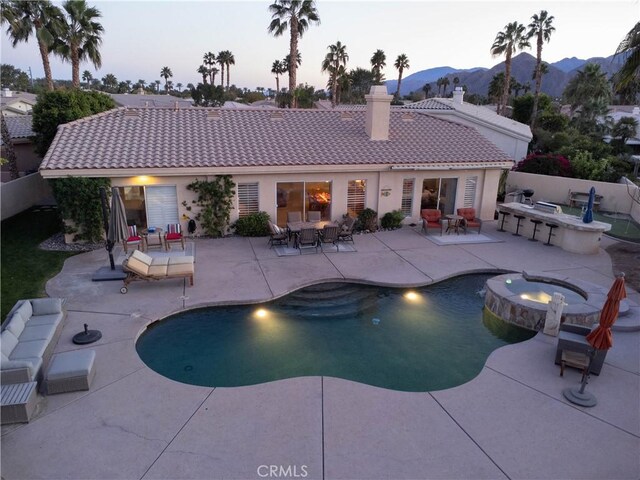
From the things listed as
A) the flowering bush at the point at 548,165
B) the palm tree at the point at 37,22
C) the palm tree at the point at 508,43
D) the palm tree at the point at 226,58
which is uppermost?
the palm tree at the point at 226,58

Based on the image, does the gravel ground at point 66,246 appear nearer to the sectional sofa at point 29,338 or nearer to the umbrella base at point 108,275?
the umbrella base at point 108,275

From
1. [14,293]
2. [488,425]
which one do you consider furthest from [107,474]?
[14,293]

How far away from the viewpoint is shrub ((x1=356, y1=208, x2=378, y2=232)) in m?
18.4

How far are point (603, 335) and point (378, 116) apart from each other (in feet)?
48.3

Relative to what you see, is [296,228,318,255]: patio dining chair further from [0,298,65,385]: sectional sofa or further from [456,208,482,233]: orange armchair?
[0,298,65,385]: sectional sofa

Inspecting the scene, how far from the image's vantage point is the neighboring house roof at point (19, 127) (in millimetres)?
29792

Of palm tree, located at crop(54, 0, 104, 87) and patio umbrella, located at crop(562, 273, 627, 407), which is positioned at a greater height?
palm tree, located at crop(54, 0, 104, 87)

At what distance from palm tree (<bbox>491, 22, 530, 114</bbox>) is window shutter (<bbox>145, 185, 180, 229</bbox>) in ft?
134

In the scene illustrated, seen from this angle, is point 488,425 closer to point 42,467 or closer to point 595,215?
point 42,467

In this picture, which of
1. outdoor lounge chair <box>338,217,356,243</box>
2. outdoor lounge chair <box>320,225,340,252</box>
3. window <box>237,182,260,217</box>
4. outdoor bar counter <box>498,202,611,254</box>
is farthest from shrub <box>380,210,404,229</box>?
window <box>237,182,260,217</box>

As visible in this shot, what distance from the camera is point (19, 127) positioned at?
105 feet

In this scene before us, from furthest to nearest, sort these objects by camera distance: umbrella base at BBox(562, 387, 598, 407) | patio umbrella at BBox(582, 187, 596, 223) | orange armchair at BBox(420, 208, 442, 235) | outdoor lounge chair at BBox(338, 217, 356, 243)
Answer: orange armchair at BBox(420, 208, 442, 235) → outdoor lounge chair at BBox(338, 217, 356, 243) → patio umbrella at BBox(582, 187, 596, 223) → umbrella base at BBox(562, 387, 598, 407)

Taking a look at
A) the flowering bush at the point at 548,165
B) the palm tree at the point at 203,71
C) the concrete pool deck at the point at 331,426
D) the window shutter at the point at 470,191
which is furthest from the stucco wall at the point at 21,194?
the palm tree at the point at 203,71

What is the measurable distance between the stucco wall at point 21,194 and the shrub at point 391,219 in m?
17.6
